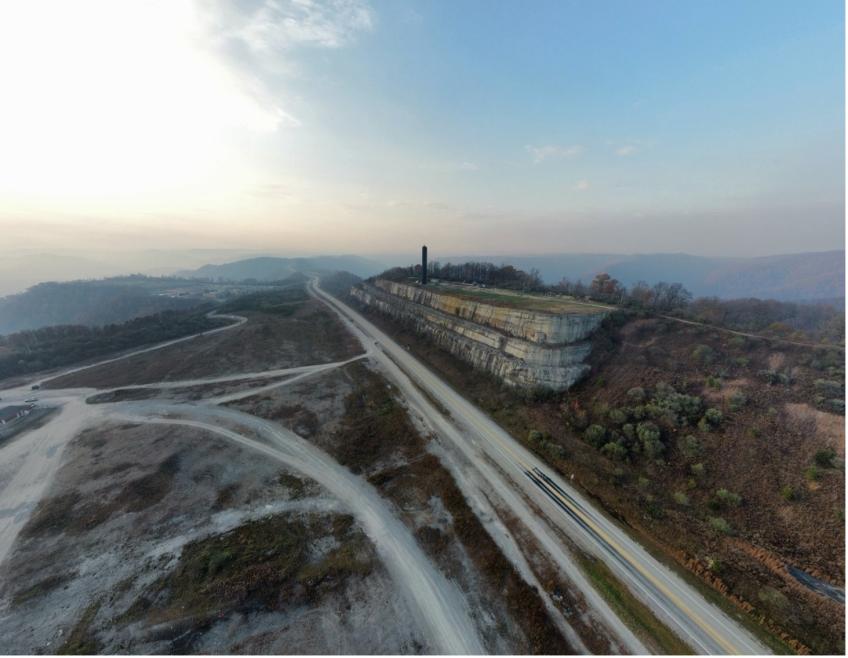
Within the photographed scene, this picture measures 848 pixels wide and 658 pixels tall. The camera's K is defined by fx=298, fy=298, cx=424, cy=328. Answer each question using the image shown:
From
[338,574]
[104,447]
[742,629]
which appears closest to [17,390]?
[104,447]

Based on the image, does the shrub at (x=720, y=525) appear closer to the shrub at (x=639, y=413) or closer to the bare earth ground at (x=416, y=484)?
the shrub at (x=639, y=413)

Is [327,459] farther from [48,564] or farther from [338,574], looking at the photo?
[48,564]

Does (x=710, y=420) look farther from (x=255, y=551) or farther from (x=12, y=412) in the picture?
(x=12, y=412)

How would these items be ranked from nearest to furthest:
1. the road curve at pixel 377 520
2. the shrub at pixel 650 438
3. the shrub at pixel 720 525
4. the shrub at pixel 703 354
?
the road curve at pixel 377 520
the shrub at pixel 720 525
the shrub at pixel 650 438
the shrub at pixel 703 354

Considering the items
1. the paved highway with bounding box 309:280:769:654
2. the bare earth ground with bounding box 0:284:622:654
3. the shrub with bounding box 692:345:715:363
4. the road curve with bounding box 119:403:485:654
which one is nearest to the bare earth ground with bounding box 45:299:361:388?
the road curve with bounding box 119:403:485:654

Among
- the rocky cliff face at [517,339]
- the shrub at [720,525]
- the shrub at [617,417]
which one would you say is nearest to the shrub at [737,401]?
the shrub at [617,417]

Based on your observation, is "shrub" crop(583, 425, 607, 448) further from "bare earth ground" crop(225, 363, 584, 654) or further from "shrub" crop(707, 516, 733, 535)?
"bare earth ground" crop(225, 363, 584, 654)
